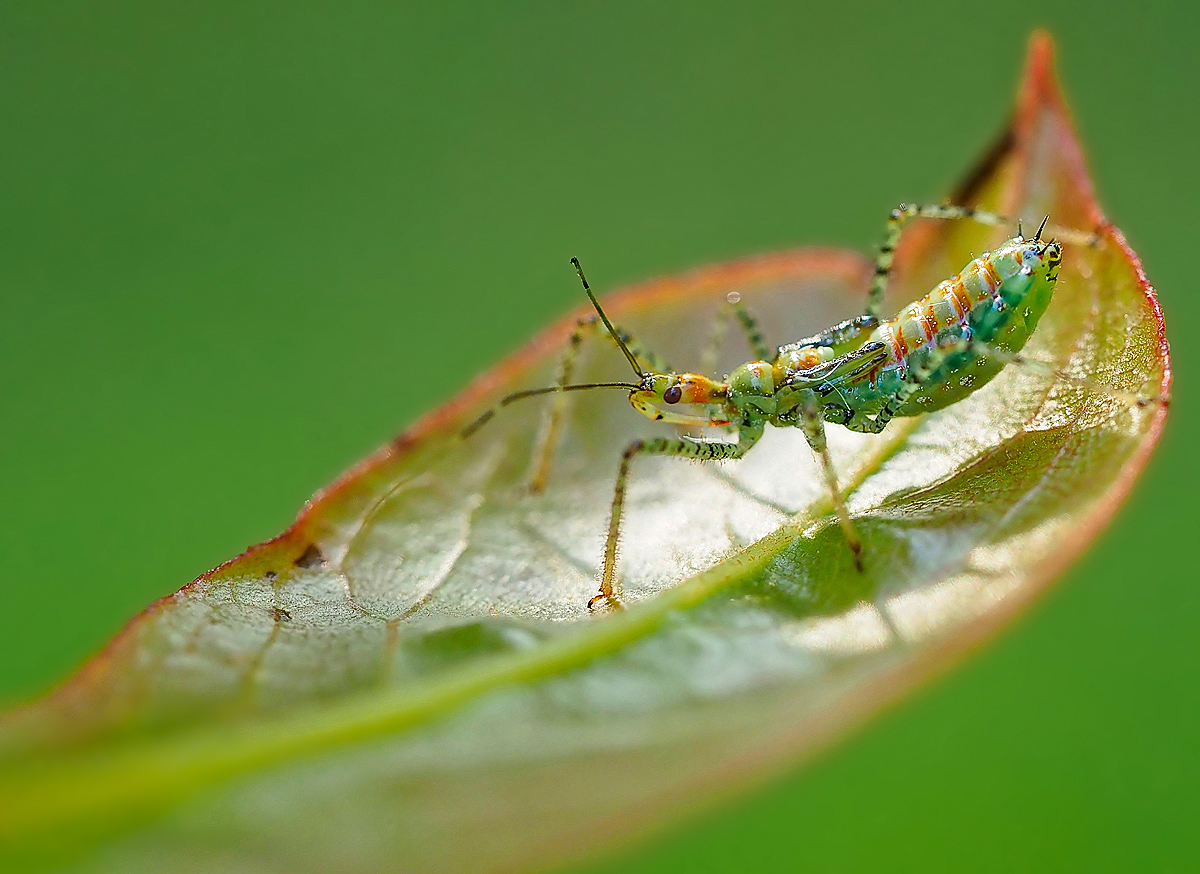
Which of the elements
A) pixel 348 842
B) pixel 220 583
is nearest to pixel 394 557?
pixel 220 583

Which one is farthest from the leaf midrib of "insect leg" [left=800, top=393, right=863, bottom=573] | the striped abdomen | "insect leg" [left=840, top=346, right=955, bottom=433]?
the striped abdomen

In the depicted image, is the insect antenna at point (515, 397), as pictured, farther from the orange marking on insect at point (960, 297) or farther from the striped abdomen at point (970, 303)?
the orange marking on insect at point (960, 297)

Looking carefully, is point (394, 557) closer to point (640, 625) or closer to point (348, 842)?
point (640, 625)

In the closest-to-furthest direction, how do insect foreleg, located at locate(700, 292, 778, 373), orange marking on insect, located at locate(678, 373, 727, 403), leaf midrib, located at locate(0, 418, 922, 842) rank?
leaf midrib, located at locate(0, 418, 922, 842) < insect foreleg, located at locate(700, 292, 778, 373) < orange marking on insect, located at locate(678, 373, 727, 403)

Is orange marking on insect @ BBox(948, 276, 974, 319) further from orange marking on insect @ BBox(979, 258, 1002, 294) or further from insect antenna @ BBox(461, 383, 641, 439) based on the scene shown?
insect antenna @ BBox(461, 383, 641, 439)

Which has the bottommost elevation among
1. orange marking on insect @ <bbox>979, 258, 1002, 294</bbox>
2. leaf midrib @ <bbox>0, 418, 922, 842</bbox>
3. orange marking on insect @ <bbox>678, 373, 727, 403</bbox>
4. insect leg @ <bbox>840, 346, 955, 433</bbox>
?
leaf midrib @ <bbox>0, 418, 922, 842</bbox>

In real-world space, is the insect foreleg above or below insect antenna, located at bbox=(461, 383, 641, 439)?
above

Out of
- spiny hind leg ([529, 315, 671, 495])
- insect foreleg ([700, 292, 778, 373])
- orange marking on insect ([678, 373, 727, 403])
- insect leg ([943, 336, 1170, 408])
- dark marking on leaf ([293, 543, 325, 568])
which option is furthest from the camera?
orange marking on insect ([678, 373, 727, 403])

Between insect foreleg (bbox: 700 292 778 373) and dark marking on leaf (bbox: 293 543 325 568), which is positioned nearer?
dark marking on leaf (bbox: 293 543 325 568)

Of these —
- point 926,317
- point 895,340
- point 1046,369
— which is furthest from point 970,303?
point 1046,369
